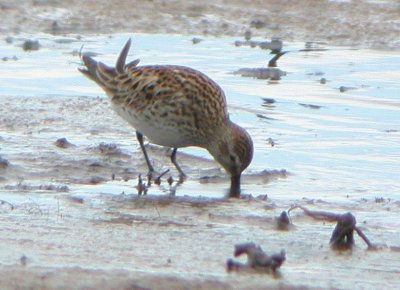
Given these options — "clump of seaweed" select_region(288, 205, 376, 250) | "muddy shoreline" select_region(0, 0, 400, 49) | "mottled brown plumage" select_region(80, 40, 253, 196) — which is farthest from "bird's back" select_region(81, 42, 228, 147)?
"muddy shoreline" select_region(0, 0, 400, 49)

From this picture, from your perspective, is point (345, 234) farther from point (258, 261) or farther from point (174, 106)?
point (174, 106)

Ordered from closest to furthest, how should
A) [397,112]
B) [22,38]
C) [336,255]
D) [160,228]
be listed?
[336,255], [160,228], [397,112], [22,38]

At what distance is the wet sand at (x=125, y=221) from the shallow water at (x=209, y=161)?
0.05ft

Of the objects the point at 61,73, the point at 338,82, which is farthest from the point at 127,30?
the point at 338,82

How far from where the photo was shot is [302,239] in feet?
21.2

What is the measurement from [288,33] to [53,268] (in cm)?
859

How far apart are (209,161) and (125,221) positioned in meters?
2.19

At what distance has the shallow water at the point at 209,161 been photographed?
241 inches

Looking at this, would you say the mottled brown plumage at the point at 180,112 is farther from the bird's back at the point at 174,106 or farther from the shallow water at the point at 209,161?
the shallow water at the point at 209,161

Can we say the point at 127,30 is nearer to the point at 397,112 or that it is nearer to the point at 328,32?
the point at 328,32

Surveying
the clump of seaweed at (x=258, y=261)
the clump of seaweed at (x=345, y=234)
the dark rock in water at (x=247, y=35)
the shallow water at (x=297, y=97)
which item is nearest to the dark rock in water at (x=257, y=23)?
the dark rock in water at (x=247, y=35)

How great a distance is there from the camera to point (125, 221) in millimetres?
6844

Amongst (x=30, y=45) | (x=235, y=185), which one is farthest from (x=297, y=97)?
(x=30, y=45)

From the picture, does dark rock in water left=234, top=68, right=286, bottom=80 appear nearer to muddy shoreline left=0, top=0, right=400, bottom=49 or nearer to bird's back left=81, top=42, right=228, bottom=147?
muddy shoreline left=0, top=0, right=400, bottom=49
